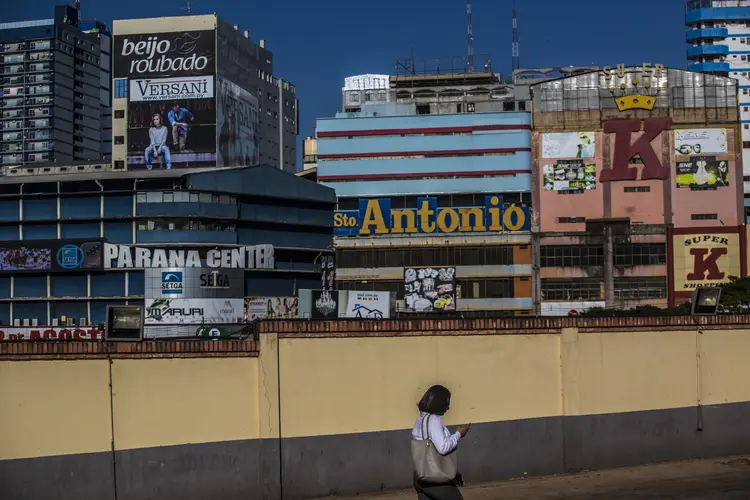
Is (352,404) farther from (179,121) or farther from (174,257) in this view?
(179,121)

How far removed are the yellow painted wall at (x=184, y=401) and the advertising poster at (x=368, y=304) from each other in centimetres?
3261

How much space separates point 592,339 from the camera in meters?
21.3

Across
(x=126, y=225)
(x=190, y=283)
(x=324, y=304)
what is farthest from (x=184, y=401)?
(x=126, y=225)

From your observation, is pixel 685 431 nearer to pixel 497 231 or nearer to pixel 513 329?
pixel 513 329

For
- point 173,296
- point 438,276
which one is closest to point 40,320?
point 173,296

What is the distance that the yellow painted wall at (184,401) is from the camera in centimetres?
1842

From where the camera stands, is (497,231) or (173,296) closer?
(497,231)

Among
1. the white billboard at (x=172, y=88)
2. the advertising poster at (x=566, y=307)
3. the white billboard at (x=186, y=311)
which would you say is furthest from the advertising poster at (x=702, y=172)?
the white billboard at (x=172, y=88)

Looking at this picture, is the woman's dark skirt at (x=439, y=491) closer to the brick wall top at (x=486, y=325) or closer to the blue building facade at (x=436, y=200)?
the brick wall top at (x=486, y=325)

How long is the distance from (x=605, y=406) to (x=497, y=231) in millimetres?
58527

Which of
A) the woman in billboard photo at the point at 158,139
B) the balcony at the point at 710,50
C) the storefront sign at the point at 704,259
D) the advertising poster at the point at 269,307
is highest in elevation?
the balcony at the point at 710,50

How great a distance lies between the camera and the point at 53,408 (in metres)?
18.1

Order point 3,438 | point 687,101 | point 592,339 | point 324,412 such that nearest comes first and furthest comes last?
point 3,438
point 324,412
point 592,339
point 687,101

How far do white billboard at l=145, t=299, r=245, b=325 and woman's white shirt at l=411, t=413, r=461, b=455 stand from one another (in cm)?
7695
